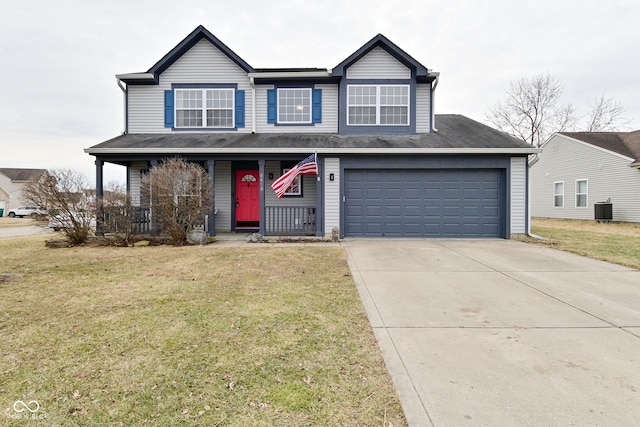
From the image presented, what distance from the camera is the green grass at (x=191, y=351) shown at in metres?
2.18

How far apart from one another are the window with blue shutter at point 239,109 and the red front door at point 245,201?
186 cm

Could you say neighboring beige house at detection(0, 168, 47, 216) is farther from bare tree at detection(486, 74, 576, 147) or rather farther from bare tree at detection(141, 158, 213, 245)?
bare tree at detection(486, 74, 576, 147)

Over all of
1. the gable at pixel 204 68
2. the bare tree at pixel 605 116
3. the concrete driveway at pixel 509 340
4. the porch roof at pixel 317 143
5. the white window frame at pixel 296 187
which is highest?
the bare tree at pixel 605 116

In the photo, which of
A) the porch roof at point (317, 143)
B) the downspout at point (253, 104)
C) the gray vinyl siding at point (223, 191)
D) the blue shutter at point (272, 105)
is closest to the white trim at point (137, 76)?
the porch roof at point (317, 143)

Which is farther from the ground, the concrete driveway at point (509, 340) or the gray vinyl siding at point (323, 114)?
the gray vinyl siding at point (323, 114)

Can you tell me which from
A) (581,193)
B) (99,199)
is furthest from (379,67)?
(581,193)

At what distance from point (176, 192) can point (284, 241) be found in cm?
352

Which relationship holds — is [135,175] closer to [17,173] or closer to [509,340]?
[509,340]

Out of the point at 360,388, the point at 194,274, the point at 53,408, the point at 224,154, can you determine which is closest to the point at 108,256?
A: the point at 194,274

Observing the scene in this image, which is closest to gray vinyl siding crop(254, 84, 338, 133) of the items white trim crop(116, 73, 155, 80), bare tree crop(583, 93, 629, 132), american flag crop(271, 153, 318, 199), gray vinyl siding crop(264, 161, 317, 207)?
gray vinyl siding crop(264, 161, 317, 207)

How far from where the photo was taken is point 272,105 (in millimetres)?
12195

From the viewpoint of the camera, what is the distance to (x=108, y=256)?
7879mm

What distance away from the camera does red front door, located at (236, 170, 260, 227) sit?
493 inches

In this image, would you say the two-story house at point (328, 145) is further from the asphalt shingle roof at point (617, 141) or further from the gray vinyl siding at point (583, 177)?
the asphalt shingle roof at point (617, 141)
